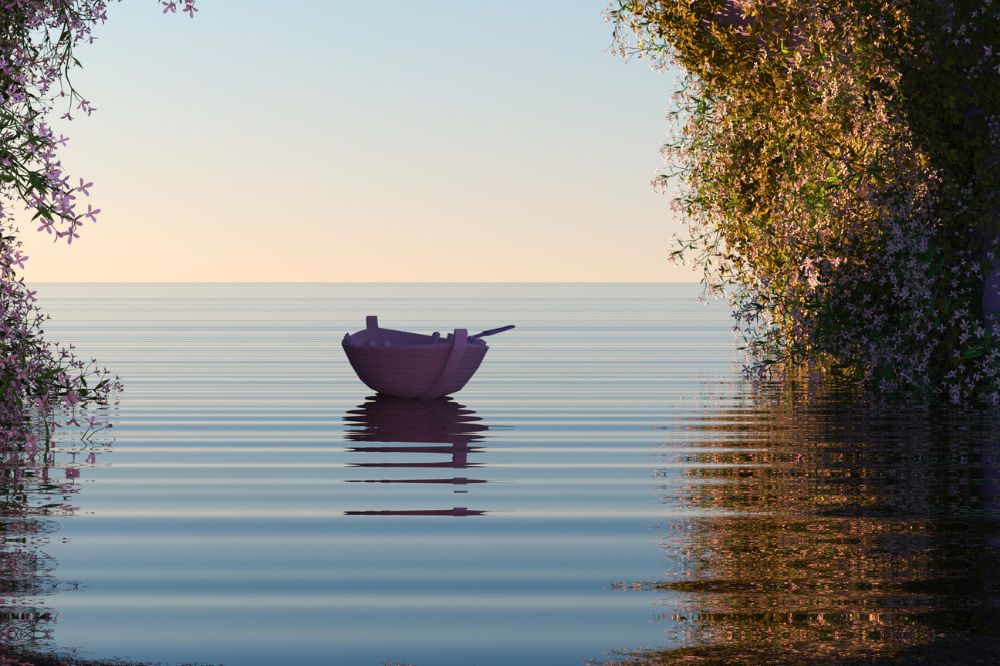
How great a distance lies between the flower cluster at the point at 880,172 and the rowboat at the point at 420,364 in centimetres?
548

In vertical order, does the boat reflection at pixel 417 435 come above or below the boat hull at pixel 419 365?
below

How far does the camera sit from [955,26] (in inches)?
798

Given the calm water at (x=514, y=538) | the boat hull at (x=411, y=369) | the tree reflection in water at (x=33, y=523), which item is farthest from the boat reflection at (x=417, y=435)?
the tree reflection in water at (x=33, y=523)

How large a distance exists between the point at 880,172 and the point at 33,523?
1485 cm

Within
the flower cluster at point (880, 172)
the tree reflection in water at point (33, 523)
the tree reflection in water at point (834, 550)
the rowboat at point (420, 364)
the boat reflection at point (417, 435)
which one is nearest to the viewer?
the tree reflection in water at point (834, 550)

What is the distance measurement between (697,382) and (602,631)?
2169cm

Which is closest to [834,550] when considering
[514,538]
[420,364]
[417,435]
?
[514,538]

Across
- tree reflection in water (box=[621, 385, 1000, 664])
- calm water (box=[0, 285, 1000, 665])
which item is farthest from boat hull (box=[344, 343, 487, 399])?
tree reflection in water (box=[621, 385, 1000, 664])

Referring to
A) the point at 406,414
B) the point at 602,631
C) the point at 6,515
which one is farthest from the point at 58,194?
the point at 406,414

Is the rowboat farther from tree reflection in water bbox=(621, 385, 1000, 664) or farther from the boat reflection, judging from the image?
tree reflection in water bbox=(621, 385, 1000, 664)

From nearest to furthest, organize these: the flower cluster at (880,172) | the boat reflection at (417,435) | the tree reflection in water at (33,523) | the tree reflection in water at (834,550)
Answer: the tree reflection in water at (834,550) < the tree reflection in water at (33,523) < the boat reflection at (417,435) < the flower cluster at (880,172)

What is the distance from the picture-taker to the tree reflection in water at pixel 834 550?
6.90 m

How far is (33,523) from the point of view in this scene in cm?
1059

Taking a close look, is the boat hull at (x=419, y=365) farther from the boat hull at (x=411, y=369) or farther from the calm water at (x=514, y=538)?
the calm water at (x=514, y=538)
